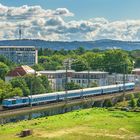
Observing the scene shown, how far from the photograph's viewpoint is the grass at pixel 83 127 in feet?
160

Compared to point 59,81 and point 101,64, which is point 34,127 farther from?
point 101,64

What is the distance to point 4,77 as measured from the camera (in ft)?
376

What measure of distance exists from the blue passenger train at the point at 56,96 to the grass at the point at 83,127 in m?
8.75

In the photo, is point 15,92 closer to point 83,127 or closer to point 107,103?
point 107,103

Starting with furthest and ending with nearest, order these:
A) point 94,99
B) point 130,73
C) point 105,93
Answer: point 130,73 → point 105,93 → point 94,99

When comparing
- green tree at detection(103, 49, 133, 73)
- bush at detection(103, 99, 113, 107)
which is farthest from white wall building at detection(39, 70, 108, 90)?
bush at detection(103, 99, 113, 107)

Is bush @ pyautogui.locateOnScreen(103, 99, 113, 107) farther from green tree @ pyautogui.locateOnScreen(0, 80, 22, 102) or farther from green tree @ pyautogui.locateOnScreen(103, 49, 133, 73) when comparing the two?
green tree @ pyautogui.locateOnScreen(103, 49, 133, 73)

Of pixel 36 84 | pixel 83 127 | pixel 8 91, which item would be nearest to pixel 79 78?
pixel 36 84

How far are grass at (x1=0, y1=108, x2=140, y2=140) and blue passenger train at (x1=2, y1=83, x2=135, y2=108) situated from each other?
8747 millimetres

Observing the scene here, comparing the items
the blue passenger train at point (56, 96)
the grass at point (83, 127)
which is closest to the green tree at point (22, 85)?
the blue passenger train at point (56, 96)

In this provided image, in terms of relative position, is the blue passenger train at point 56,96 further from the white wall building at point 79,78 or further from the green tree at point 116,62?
the green tree at point 116,62

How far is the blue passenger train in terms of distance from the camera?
68625mm

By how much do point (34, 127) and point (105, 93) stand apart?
1655 inches

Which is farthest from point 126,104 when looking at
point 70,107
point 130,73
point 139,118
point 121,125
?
point 130,73
